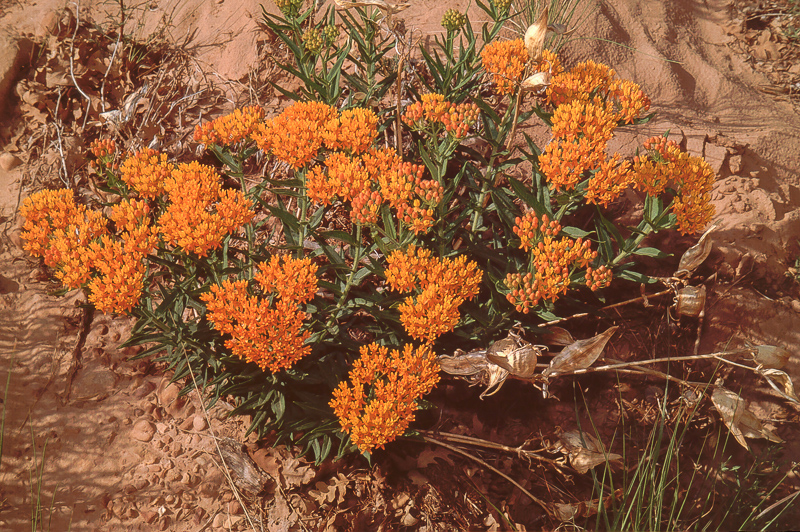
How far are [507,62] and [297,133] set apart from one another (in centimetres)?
157

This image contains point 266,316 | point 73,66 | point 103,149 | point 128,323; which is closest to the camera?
point 266,316

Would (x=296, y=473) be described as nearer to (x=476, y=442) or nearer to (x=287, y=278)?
(x=476, y=442)

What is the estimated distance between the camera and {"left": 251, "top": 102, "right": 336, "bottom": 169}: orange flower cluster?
135 inches

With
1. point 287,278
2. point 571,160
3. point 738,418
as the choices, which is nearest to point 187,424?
point 287,278

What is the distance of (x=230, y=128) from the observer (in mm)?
3701

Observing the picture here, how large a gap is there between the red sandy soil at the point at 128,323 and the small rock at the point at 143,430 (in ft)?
0.05

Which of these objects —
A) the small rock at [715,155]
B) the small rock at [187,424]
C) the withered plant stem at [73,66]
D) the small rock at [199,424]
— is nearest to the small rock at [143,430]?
the small rock at [187,424]

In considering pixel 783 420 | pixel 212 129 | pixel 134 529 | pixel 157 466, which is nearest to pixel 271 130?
pixel 212 129

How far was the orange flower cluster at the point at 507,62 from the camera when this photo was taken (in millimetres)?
3814

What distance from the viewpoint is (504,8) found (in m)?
4.06

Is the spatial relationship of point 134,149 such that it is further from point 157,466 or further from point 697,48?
point 697,48

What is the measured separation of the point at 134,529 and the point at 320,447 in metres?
1.34

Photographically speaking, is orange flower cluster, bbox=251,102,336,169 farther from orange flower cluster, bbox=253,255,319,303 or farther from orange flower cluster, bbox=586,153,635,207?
orange flower cluster, bbox=586,153,635,207

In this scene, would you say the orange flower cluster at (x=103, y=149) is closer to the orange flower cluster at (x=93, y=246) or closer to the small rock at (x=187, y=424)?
the orange flower cluster at (x=93, y=246)
